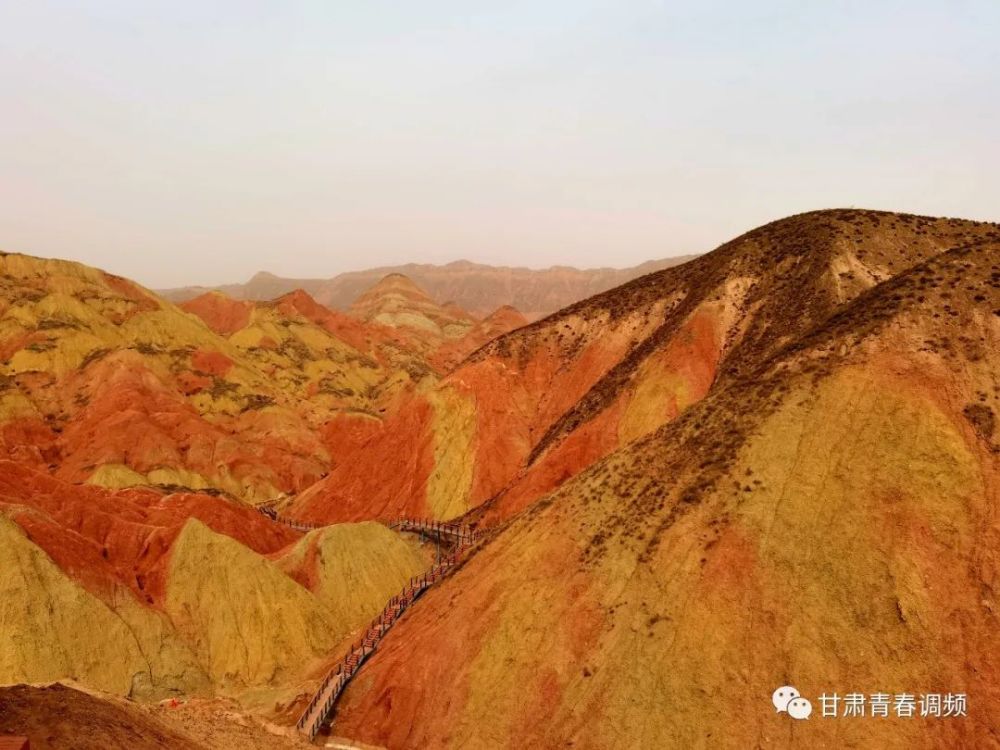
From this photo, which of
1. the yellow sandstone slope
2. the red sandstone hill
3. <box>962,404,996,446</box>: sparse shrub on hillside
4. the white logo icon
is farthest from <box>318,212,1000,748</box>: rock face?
the yellow sandstone slope

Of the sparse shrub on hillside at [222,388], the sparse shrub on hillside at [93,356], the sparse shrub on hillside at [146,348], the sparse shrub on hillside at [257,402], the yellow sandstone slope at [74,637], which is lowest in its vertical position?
the yellow sandstone slope at [74,637]

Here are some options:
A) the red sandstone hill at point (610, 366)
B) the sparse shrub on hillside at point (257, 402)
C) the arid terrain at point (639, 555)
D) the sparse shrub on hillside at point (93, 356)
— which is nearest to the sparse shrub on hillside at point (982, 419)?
the arid terrain at point (639, 555)

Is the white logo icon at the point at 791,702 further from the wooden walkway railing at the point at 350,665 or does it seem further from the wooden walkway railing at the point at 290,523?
the wooden walkway railing at the point at 290,523

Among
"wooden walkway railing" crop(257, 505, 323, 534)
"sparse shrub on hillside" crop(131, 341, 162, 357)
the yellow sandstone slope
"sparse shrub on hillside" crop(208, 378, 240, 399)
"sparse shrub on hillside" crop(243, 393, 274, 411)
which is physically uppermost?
"sparse shrub on hillside" crop(131, 341, 162, 357)

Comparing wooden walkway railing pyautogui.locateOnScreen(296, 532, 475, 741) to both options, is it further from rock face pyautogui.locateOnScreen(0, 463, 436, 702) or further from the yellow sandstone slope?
the yellow sandstone slope

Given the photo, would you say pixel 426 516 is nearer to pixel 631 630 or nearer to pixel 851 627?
pixel 631 630

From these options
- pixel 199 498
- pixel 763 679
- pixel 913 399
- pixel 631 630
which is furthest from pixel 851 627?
pixel 199 498
